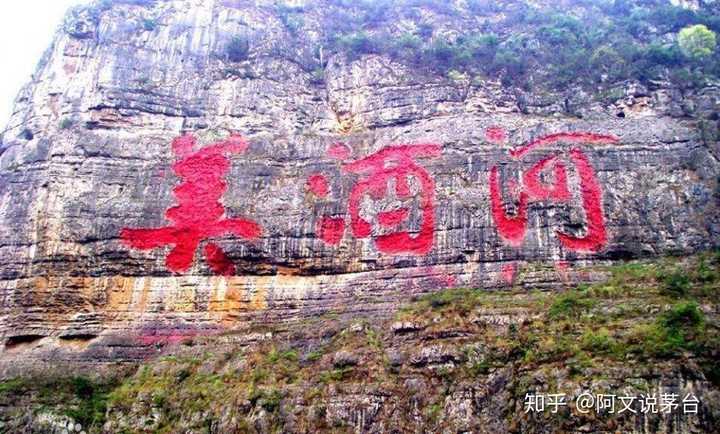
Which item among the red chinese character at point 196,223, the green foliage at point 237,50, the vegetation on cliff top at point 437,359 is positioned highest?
the green foliage at point 237,50

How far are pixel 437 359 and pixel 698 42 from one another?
1870 centimetres

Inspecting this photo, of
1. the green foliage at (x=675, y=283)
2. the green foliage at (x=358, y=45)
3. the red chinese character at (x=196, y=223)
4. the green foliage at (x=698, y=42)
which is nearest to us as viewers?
the green foliage at (x=675, y=283)

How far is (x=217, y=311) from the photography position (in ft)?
77.3

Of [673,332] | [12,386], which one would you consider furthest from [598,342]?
[12,386]

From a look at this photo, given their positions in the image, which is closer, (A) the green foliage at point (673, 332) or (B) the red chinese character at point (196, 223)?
(A) the green foliage at point (673, 332)

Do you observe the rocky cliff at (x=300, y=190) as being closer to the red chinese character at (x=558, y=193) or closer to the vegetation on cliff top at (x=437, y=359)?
the red chinese character at (x=558, y=193)

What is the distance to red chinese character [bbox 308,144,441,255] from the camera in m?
23.9

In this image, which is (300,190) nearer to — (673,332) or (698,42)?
(673,332)

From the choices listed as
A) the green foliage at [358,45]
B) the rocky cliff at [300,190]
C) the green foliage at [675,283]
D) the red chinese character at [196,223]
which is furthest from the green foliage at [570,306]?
the green foliage at [358,45]

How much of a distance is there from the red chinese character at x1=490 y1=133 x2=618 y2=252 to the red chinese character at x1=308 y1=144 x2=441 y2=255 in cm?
234

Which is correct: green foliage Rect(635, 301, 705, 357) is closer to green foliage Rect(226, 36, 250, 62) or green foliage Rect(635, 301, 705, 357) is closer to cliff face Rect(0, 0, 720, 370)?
cliff face Rect(0, 0, 720, 370)

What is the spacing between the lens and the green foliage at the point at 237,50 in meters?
30.6

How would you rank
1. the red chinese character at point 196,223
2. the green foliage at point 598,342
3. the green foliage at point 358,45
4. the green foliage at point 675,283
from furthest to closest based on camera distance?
the green foliage at point 358,45 < the red chinese character at point 196,223 < the green foliage at point 675,283 < the green foliage at point 598,342

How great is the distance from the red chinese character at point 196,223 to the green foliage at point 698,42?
745 inches
